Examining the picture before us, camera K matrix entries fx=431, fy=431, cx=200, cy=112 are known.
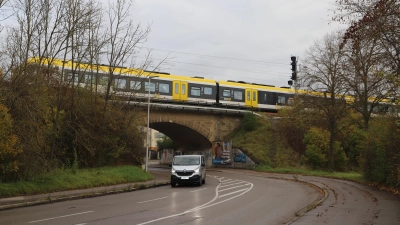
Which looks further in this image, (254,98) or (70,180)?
(254,98)

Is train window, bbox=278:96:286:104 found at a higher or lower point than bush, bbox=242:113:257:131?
higher

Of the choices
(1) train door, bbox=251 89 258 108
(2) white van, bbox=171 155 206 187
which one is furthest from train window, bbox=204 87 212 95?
(2) white van, bbox=171 155 206 187

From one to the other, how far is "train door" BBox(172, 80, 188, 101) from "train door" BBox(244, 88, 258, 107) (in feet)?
26.2

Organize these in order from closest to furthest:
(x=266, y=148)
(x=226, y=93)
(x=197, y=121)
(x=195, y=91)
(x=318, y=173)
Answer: (x=318, y=173), (x=195, y=91), (x=226, y=93), (x=266, y=148), (x=197, y=121)

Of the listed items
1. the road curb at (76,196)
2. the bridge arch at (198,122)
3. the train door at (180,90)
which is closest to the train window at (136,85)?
the bridge arch at (198,122)

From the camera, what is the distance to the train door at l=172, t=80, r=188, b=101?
44.8m

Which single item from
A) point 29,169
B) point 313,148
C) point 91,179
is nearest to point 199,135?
point 313,148

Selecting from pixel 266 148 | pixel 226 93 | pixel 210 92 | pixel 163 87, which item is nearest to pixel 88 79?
pixel 163 87

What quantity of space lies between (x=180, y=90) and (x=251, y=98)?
9.60m

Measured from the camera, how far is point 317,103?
38812 mm

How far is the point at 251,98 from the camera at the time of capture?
50344 millimetres

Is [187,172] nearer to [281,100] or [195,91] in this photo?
[195,91]

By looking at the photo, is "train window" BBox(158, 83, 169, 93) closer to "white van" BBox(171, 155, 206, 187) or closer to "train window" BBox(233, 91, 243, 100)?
"train window" BBox(233, 91, 243, 100)

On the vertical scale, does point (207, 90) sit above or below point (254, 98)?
above
